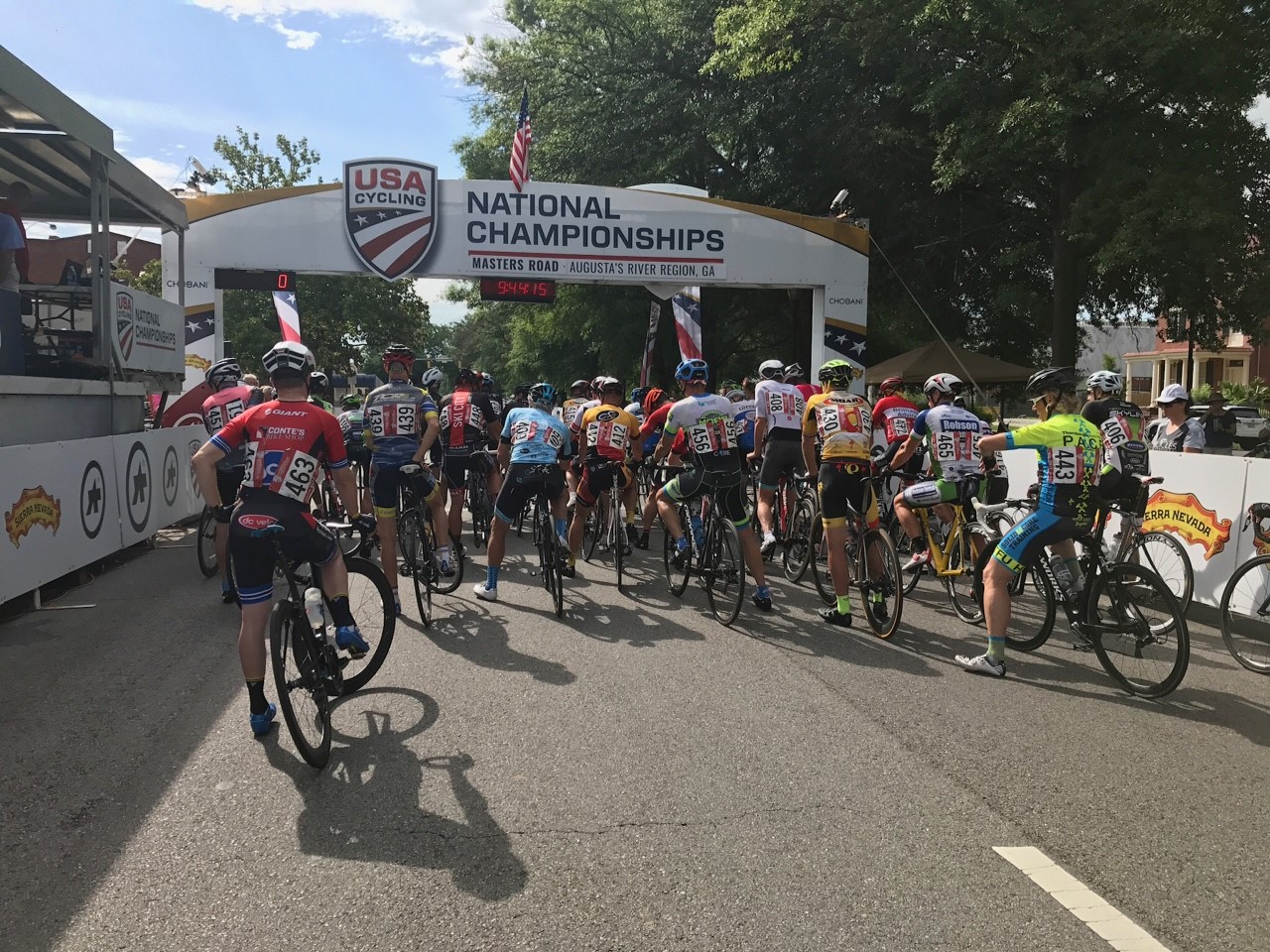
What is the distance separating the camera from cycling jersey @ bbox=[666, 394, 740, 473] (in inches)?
310

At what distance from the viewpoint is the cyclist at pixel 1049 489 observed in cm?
582

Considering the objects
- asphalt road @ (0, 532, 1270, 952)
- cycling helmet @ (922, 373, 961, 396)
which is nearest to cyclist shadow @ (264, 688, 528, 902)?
asphalt road @ (0, 532, 1270, 952)

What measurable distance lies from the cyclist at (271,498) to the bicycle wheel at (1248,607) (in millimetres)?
5555

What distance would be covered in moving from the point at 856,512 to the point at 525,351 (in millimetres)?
26907

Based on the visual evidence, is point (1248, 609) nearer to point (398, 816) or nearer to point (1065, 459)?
point (1065, 459)

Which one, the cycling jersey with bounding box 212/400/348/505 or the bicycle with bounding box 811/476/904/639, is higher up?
the cycling jersey with bounding box 212/400/348/505

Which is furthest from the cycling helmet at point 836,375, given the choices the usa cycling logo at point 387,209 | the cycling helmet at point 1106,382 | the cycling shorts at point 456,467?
the usa cycling logo at point 387,209

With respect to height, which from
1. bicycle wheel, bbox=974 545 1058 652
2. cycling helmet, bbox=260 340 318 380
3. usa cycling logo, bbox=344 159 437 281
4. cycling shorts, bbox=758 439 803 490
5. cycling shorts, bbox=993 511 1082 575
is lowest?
bicycle wheel, bbox=974 545 1058 652

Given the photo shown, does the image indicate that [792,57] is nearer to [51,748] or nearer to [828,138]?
[828,138]

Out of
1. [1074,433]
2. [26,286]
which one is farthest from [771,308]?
[1074,433]

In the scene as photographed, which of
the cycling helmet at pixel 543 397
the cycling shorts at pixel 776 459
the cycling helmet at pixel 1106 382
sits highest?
the cycling helmet at pixel 1106 382

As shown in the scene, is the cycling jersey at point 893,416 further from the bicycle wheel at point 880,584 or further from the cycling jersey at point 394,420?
the cycling jersey at point 394,420

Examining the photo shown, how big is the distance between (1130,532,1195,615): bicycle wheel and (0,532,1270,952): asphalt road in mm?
1210

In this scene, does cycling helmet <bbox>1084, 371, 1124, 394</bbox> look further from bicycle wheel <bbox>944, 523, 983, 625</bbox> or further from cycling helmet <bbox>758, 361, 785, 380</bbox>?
cycling helmet <bbox>758, 361, 785, 380</bbox>
